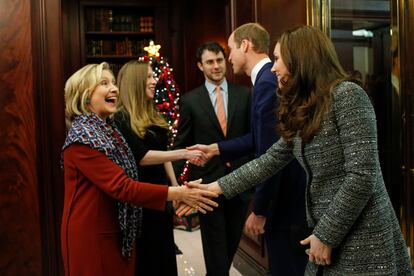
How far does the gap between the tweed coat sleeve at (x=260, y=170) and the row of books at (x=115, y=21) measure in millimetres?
5874

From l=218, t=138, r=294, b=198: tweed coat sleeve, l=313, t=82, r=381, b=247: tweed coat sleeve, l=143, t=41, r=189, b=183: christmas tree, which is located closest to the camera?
l=313, t=82, r=381, b=247: tweed coat sleeve

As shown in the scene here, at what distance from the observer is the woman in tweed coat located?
54.9 inches

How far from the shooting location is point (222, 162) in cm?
313

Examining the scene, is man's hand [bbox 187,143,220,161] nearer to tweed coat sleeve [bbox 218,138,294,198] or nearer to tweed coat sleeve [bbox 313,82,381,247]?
tweed coat sleeve [bbox 218,138,294,198]

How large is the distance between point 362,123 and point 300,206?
83 cm

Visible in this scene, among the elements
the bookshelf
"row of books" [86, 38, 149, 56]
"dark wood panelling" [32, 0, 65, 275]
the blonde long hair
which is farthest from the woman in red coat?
"row of books" [86, 38, 149, 56]

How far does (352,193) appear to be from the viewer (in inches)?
54.6

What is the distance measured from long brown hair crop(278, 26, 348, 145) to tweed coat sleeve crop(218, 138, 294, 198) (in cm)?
22

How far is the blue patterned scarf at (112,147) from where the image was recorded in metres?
1.98

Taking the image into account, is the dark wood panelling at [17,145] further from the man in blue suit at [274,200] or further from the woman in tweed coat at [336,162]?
the woman in tweed coat at [336,162]

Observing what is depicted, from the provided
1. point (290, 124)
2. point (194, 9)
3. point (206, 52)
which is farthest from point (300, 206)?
point (194, 9)

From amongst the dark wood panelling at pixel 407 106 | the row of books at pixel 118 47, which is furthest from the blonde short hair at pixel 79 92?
the row of books at pixel 118 47

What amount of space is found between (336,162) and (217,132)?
183cm

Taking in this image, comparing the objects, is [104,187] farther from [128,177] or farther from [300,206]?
[300,206]
